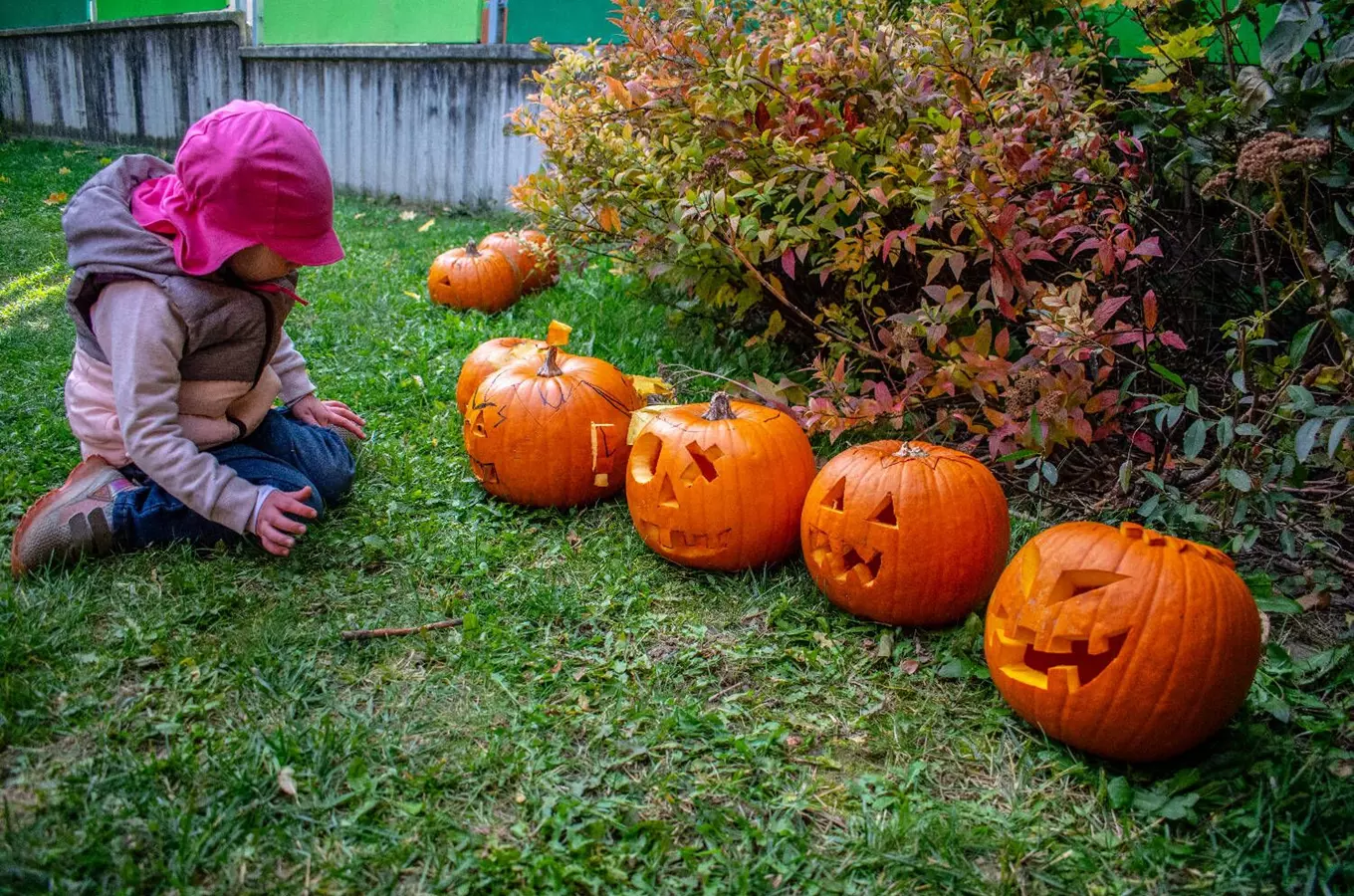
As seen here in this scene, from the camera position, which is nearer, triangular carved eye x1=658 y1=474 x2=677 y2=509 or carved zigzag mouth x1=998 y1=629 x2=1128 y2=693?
carved zigzag mouth x1=998 y1=629 x2=1128 y2=693

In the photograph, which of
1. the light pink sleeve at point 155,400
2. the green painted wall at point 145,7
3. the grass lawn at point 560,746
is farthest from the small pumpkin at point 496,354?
the green painted wall at point 145,7

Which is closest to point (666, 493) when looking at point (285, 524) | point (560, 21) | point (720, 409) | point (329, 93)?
point (720, 409)

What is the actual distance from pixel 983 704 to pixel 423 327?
11.7 ft

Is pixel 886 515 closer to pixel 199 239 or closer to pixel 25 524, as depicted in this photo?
pixel 199 239

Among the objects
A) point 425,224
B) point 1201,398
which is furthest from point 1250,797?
point 425,224

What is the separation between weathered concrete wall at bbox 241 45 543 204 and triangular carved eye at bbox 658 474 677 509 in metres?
6.03

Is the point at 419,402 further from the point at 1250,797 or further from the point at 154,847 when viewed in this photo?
the point at 1250,797

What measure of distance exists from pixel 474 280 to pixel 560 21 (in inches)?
166

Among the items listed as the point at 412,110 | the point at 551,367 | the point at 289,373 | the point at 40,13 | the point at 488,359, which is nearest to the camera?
the point at 551,367

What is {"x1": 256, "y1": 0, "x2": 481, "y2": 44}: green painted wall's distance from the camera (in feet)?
29.5

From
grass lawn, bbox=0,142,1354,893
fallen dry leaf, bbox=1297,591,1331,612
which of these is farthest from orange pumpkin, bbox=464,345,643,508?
fallen dry leaf, bbox=1297,591,1331,612

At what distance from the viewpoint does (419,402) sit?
3.80 m

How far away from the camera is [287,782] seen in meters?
1.71

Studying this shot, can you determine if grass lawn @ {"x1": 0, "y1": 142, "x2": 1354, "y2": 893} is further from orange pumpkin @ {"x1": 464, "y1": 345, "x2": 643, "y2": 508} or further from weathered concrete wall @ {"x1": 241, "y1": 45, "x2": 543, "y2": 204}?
weathered concrete wall @ {"x1": 241, "y1": 45, "x2": 543, "y2": 204}
